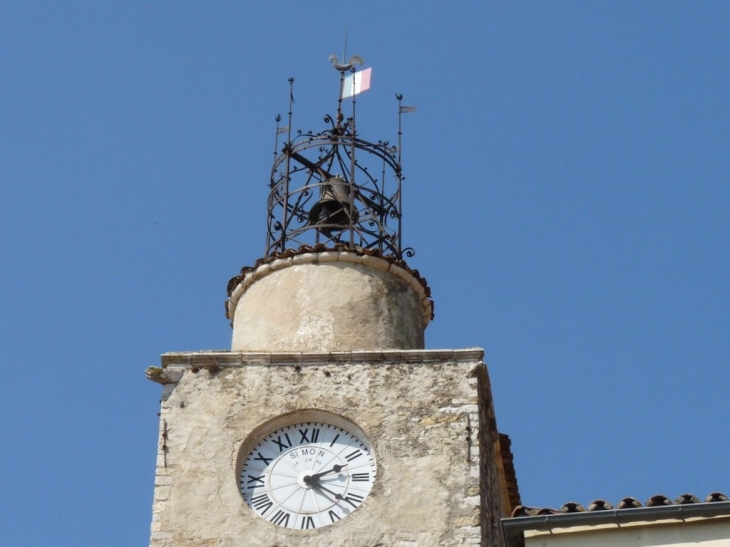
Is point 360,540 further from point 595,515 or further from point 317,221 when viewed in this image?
point 317,221

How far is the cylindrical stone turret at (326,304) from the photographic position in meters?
18.1

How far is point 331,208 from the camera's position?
19.5m

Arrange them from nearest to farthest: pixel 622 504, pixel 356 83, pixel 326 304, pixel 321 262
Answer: pixel 622 504 < pixel 326 304 < pixel 321 262 < pixel 356 83

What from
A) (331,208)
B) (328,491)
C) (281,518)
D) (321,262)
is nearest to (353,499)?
(328,491)

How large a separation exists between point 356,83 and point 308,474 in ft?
18.1

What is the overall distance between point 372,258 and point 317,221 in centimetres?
113

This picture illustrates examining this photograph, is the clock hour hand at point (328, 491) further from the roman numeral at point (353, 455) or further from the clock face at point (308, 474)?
the roman numeral at point (353, 455)

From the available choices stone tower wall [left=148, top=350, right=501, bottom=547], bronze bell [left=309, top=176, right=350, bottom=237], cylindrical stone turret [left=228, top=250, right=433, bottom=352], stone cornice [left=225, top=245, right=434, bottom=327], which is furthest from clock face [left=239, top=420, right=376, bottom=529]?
bronze bell [left=309, top=176, right=350, bottom=237]

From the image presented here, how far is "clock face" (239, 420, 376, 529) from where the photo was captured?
1662 centimetres

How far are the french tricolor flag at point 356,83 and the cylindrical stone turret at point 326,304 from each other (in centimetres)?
272

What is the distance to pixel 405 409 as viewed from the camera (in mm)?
17109

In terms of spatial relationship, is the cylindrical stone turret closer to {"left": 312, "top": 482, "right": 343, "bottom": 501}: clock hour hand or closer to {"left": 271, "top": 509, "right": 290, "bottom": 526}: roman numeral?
{"left": 312, "top": 482, "right": 343, "bottom": 501}: clock hour hand

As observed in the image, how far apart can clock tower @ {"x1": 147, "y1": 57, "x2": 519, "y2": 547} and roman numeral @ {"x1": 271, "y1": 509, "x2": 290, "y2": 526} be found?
13 mm

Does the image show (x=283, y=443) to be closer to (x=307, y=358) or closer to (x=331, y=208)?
(x=307, y=358)
